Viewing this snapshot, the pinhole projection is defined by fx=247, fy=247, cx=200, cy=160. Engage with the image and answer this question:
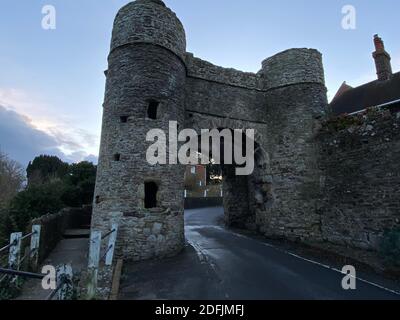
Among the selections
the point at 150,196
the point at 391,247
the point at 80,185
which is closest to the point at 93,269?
the point at 150,196

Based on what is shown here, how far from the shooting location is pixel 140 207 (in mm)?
8453

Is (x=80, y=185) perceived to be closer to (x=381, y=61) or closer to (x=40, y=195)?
(x=40, y=195)

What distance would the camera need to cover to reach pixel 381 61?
14281mm

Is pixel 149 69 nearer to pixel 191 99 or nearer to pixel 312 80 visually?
pixel 191 99

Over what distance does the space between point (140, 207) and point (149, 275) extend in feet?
7.80

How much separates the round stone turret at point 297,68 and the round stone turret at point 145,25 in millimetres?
5463

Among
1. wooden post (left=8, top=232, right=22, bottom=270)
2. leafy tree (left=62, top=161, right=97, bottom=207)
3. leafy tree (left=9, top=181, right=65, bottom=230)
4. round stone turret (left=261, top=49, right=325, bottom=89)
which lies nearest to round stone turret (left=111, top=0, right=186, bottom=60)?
round stone turret (left=261, top=49, right=325, bottom=89)

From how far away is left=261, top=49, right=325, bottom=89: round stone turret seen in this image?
40.1 ft

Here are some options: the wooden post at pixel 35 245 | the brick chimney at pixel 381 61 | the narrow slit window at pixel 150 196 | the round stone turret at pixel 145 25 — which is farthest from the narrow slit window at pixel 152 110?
the brick chimney at pixel 381 61

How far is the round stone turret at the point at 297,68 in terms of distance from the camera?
12.2 metres

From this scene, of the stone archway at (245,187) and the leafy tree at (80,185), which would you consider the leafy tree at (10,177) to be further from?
the stone archway at (245,187)

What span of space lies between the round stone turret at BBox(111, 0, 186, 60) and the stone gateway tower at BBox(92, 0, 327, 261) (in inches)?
1.6

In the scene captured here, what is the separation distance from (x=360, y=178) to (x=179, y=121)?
7.33m
